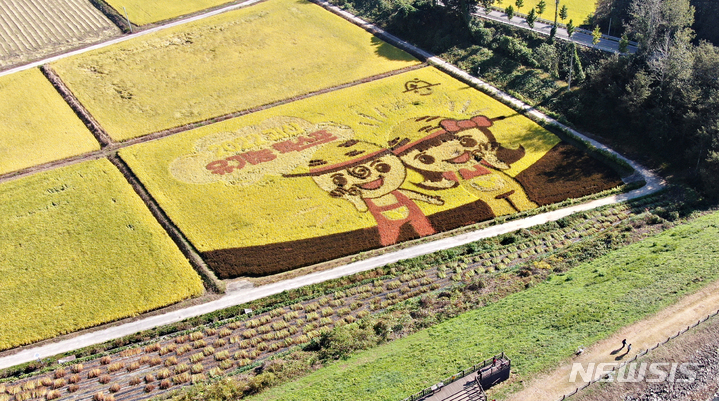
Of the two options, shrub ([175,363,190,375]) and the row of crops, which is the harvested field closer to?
the row of crops

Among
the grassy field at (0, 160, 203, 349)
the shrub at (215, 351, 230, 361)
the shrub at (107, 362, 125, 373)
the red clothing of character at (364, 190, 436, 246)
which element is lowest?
the shrub at (107, 362, 125, 373)

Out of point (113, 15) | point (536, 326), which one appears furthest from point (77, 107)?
point (536, 326)

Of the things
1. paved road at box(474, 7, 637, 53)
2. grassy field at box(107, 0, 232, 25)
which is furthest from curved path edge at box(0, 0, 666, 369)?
grassy field at box(107, 0, 232, 25)

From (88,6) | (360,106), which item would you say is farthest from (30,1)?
(360,106)

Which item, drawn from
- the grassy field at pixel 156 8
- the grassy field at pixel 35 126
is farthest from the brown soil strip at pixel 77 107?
the grassy field at pixel 156 8

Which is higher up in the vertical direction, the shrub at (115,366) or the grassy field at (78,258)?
the grassy field at (78,258)

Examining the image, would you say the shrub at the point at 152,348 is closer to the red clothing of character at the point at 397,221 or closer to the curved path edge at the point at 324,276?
the curved path edge at the point at 324,276
